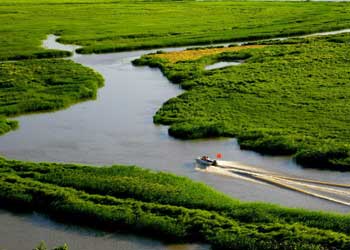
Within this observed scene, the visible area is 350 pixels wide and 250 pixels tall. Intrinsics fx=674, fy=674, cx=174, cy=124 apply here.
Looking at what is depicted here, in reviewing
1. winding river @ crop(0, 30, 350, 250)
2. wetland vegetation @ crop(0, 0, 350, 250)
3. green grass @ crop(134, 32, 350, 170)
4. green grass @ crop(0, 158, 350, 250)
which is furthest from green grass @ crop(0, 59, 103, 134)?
green grass @ crop(0, 158, 350, 250)

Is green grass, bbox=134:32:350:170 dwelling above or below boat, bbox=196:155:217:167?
above

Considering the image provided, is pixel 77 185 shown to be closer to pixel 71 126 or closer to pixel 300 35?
pixel 71 126

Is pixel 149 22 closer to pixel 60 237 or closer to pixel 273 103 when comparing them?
pixel 273 103

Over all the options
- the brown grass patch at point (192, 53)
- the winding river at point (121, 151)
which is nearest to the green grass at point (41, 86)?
the winding river at point (121, 151)

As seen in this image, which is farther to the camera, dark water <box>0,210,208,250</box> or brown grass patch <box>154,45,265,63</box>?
brown grass patch <box>154,45,265,63</box>

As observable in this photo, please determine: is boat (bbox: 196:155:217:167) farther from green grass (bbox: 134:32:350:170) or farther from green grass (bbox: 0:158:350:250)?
green grass (bbox: 134:32:350:170)

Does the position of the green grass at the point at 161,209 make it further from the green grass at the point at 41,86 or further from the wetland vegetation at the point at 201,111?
the green grass at the point at 41,86

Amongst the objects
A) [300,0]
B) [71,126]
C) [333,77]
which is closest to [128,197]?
[71,126]
